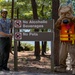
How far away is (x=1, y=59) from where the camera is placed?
30.4 ft

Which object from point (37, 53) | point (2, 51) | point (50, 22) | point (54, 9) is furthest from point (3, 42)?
point (37, 53)

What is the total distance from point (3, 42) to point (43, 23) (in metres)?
1.34

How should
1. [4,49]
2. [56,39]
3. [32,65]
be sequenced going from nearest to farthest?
[4,49] → [56,39] → [32,65]

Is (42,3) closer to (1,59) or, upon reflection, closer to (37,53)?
(37,53)

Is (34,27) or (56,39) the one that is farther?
(56,39)

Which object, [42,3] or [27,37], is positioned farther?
[42,3]

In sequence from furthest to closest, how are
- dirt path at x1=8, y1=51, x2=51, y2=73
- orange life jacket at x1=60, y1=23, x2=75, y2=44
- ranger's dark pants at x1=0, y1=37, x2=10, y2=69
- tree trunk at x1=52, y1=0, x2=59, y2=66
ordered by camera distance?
1. tree trunk at x1=52, y1=0, x2=59, y2=66
2. dirt path at x1=8, y1=51, x2=51, y2=73
3. ranger's dark pants at x1=0, y1=37, x2=10, y2=69
4. orange life jacket at x1=60, y1=23, x2=75, y2=44

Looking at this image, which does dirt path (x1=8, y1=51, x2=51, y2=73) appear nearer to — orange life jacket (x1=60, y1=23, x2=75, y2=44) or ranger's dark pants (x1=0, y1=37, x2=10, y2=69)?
ranger's dark pants (x1=0, y1=37, x2=10, y2=69)

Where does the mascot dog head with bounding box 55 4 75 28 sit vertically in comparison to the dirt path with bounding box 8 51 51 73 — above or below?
above

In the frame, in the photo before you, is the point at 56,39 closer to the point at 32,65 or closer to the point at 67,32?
the point at 32,65

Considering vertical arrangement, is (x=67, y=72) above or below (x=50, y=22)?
below

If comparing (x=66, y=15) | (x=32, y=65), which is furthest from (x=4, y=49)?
(x=32, y=65)

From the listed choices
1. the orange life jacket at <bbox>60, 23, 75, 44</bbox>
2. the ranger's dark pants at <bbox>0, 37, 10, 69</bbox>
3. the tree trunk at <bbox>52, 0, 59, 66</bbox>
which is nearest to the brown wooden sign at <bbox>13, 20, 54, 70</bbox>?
the ranger's dark pants at <bbox>0, 37, 10, 69</bbox>

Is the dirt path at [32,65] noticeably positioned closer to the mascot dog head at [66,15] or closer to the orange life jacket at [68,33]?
the orange life jacket at [68,33]
